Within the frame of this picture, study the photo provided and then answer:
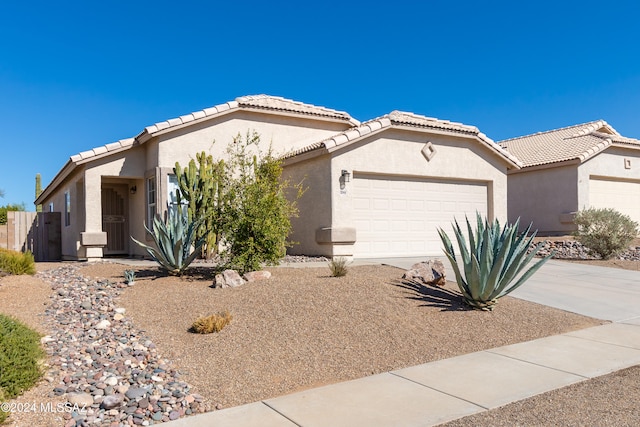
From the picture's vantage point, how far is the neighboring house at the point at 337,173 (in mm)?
14992

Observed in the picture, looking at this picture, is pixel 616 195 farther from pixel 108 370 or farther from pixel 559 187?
pixel 108 370

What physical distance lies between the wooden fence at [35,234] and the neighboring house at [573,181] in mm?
19050

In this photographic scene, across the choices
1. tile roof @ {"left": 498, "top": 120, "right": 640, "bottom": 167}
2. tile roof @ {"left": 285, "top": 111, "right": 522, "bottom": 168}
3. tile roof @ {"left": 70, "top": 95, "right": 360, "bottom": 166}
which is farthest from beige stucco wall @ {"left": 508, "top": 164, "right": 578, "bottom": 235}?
tile roof @ {"left": 70, "top": 95, "right": 360, "bottom": 166}

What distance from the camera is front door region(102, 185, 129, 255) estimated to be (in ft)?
61.6

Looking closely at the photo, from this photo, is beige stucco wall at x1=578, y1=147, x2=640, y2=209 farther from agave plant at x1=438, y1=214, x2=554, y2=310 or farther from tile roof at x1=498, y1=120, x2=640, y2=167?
agave plant at x1=438, y1=214, x2=554, y2=310

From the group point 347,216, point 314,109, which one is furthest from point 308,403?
point 314,109

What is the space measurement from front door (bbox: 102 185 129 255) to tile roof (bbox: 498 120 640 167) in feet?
53.7

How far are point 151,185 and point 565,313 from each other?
11.8 m

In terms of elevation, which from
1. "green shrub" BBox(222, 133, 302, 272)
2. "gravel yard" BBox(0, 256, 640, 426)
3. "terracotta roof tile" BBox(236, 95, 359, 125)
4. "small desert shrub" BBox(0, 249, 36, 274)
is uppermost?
"terracotta roof tile" BBox(236, 95, 359, 125)

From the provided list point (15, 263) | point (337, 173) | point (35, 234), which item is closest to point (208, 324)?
point (15, 263)

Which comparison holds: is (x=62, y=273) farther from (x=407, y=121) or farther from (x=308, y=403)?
(x=407, y=121)

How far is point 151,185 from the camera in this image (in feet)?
52.9

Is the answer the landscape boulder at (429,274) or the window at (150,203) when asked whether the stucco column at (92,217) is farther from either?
the landscape boulder at (429,274)

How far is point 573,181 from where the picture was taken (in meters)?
20.9
